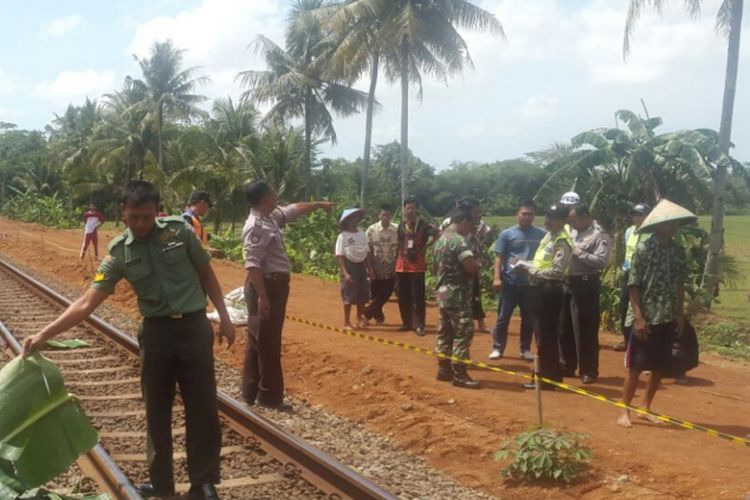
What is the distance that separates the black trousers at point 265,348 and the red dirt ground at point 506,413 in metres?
0.69

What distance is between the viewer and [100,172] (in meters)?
44.4

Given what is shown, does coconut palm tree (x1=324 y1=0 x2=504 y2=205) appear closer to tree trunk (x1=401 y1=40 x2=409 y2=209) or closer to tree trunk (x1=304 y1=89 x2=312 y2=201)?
tree trunk (x1=401 y1=40 x2=409 y2=209)

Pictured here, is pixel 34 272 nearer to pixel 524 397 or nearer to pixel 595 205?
pixel 595 205

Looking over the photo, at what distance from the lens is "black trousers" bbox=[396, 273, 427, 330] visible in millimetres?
9555

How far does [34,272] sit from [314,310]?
8.94m

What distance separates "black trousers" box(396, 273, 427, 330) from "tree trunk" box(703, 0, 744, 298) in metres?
4.69

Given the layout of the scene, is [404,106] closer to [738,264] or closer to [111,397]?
[738,264]

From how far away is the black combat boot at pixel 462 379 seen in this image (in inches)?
274

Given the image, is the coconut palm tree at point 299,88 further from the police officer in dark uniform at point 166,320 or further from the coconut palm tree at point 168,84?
the police officer in dark uniform at point 166,320

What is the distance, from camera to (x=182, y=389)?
4305 millimetres

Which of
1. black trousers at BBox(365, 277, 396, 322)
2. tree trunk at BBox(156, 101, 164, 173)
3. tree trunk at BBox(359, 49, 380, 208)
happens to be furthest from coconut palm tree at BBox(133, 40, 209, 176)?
black trousers at BBox(365, 277, 396, 322)

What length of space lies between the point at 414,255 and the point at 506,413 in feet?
11.6

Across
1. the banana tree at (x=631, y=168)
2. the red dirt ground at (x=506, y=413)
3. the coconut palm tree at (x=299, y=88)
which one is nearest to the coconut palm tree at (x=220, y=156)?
the coconut palm tree at (x=299, y=88)

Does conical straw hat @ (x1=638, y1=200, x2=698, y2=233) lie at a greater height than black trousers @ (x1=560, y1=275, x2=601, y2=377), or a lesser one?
greater
